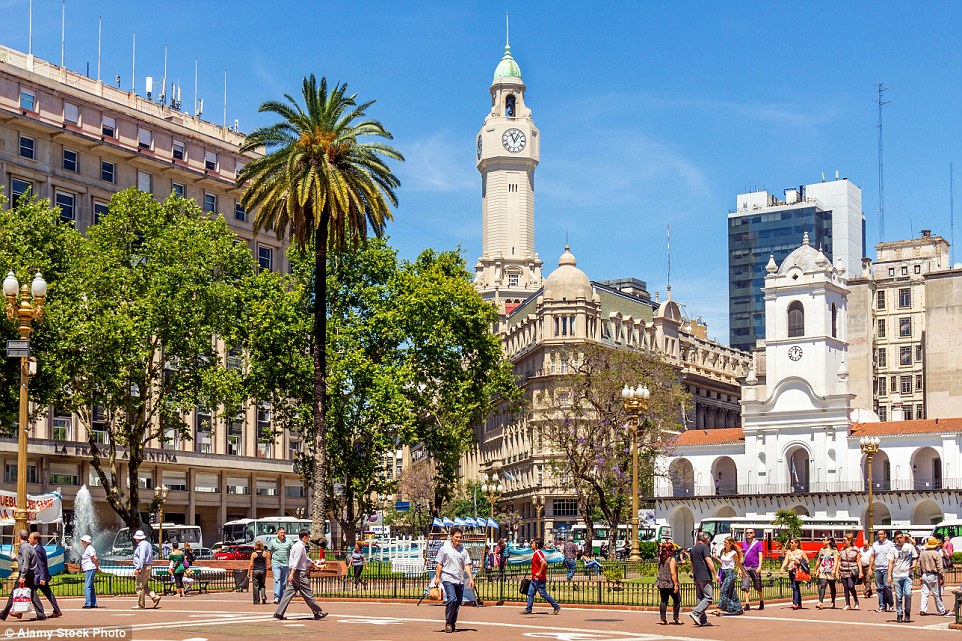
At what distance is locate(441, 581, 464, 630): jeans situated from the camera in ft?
81.6

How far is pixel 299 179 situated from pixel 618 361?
29019 millimetres

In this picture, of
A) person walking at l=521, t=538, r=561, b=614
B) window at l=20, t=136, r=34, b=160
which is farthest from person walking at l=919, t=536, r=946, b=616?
window at l=20, t=136, r=34, b=160

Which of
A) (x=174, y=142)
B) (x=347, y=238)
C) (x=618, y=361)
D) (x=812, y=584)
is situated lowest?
Result: (x=812, y=584)

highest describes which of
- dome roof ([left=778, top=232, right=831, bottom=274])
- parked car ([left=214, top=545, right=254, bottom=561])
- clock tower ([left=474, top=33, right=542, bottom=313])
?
clock tower ([left=474, top=33, right=542, bottom=313])

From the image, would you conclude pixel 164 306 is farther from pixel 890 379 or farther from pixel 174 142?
pixel 890 379

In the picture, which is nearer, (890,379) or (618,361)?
(618,361)

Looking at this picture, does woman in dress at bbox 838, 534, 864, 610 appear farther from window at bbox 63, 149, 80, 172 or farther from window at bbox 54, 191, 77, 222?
window at bbox 63, 149, 80, 172

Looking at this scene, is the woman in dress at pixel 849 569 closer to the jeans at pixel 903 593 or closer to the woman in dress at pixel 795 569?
the woman in dress at pixel 795 569

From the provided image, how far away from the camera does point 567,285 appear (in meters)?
114

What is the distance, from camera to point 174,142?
82.2m

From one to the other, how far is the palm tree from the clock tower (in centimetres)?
11060

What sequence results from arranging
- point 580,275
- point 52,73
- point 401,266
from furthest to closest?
1. point 580,275
2. point 52,73
3. point 401,266

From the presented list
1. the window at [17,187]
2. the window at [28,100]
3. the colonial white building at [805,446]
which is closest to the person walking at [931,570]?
the colonial white building at [805,446]

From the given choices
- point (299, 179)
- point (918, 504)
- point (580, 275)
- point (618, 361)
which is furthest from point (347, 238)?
point (580, 275)
